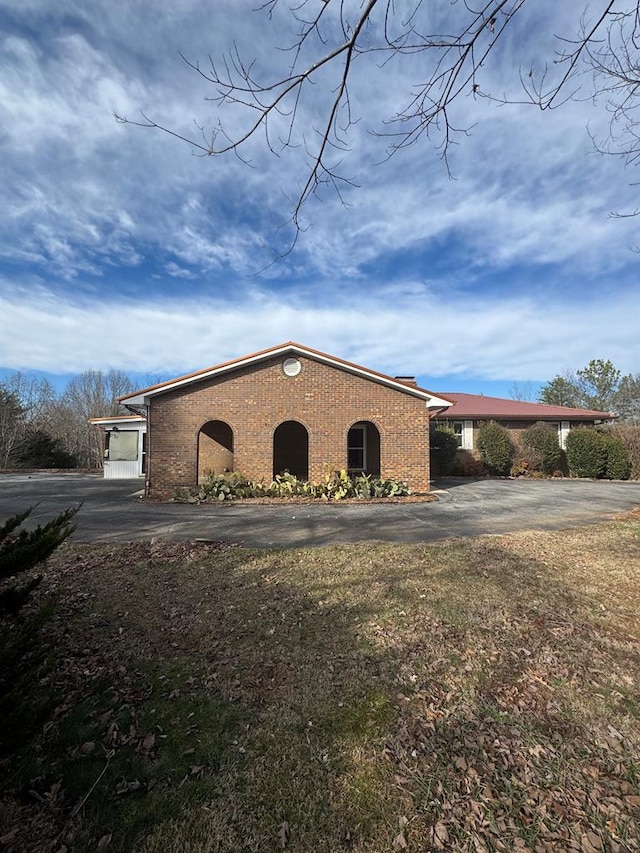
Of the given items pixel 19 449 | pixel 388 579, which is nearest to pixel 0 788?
pixel 388 579

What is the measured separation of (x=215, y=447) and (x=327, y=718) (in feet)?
56.2

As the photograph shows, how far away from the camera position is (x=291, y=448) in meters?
18.7

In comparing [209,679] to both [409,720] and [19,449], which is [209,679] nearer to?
[409,720]

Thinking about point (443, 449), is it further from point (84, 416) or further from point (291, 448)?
point (84, 416)

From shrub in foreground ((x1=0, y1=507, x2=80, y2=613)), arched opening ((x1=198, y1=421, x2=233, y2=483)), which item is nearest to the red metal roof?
arched opening ((x1=198, y1=421, x2=233, y2=483))

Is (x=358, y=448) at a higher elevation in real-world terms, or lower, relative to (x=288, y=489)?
→ higher

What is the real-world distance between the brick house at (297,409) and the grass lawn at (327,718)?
856 centimetres

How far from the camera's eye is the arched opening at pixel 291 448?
18594 mm

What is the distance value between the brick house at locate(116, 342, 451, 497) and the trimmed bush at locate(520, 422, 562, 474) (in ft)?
31.7

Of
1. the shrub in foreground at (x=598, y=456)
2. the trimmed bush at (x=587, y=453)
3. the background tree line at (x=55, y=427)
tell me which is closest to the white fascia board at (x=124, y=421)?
the background tree line at (x=55, y=427)

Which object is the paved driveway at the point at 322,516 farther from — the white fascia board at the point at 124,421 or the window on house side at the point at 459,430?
the window on house side at the point at 459,430

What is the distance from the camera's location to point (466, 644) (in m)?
3.66

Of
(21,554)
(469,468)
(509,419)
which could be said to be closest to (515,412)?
(509,419)

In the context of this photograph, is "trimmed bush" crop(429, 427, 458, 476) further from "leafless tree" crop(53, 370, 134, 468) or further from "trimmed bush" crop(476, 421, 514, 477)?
"leafless tree" crop(53, 370, 134, 468)
